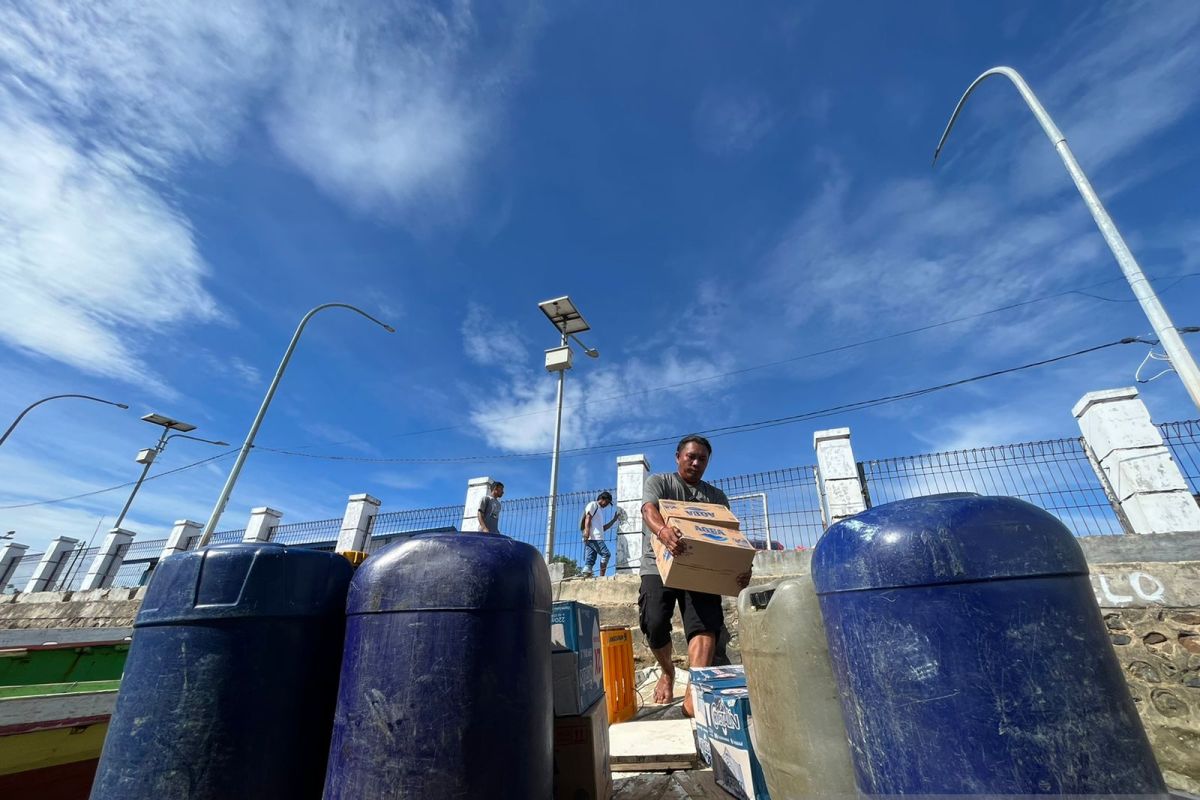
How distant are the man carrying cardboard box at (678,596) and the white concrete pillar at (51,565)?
1970 centimetres

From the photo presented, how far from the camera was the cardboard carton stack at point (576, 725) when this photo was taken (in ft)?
5.89

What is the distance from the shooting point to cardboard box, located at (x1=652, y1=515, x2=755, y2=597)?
2.54m

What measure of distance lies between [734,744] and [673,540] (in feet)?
3.00

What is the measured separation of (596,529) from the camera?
25.1 ft

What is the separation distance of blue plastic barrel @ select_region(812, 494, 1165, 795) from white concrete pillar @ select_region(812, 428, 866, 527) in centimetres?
551

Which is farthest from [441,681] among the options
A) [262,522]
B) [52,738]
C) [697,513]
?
[262,522]

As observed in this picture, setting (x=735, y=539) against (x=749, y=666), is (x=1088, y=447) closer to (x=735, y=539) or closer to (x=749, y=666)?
(x=735, y=539)

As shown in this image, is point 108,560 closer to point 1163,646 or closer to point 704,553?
point 704,553

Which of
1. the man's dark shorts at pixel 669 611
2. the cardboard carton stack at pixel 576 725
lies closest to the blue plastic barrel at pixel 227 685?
the cardboard carton stack at pixel 576 725

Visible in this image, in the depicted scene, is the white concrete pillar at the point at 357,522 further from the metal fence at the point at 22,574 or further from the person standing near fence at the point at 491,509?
the metal fence at the point at 22,574

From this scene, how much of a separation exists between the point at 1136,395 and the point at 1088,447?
696mm

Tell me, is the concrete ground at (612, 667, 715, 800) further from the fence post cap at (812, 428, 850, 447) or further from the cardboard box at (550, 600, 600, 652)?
the fence post cap at (812, 428, 850, 447)

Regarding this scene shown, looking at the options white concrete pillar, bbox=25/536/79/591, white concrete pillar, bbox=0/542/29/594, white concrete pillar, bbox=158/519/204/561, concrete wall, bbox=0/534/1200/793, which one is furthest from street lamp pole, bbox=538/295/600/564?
white concrete pillar, bbox=0/542/29/594

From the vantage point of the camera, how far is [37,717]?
1.95 m
